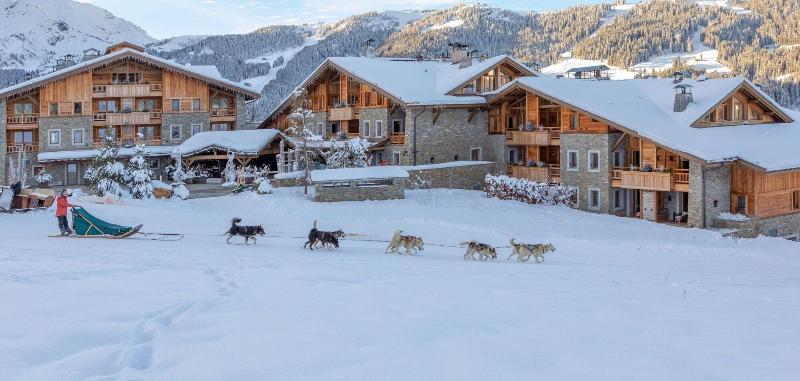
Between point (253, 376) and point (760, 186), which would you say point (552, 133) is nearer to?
point (760, 186)

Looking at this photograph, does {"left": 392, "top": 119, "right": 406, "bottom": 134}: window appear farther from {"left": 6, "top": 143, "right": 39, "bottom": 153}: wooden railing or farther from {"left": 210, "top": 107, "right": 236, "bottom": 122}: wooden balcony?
{"left": 6, "top": 143, "right": 39, "bottom": 153}: wooden railing

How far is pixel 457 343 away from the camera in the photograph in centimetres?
613


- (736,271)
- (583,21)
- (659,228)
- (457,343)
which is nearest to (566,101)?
(659,228)

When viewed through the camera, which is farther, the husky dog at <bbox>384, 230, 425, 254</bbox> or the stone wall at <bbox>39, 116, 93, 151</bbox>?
the stone wall at <bbox>39, 116, 93, 151</bbox>

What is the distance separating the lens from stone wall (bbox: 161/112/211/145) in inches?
1708

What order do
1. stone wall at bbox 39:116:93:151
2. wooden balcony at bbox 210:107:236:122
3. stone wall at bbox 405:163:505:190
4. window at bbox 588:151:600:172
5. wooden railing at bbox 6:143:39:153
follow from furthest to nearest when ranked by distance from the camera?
1. wooden balcony at bbox 210:107:236:122
2. stone wall at bbox 39:116:93:151
3. wooden railing at bbox 6:143:39:153
4. stone wall at bbox 405:163:505:190
5. window at bbox 588:151:600:172

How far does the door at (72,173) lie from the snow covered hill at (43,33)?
408 feet

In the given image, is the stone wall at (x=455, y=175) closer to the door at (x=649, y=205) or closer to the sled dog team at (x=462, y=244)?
the door at (x=649, y=205)

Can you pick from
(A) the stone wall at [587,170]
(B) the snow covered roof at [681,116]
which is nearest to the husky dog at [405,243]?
(B) the snow covered roof at [681,116]

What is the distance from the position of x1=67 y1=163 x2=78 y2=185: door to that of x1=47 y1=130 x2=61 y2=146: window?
1.49 m

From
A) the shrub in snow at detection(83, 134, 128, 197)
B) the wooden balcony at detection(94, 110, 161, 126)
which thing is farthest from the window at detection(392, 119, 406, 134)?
the wooden balcony at detection(94, 110, 161, 126)

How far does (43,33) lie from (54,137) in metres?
156

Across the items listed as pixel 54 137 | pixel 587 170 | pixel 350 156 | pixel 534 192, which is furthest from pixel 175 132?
pixel 587 170

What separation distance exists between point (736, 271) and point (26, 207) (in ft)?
66.0
